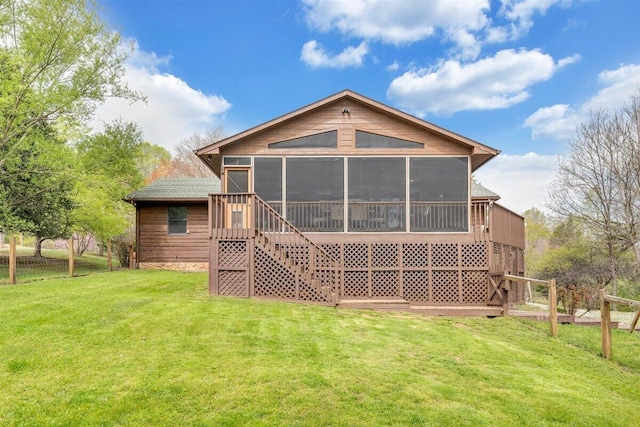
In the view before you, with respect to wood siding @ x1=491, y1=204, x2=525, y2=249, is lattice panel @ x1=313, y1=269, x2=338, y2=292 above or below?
below

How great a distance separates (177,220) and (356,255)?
9.59 m

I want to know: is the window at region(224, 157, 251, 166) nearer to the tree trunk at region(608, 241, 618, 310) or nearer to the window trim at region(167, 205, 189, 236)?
the window trim at region(167, 205, 189, 236)

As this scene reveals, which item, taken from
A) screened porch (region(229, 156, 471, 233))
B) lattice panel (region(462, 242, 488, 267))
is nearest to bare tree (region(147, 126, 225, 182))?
screened porch (region(229, 156, 471, 233))

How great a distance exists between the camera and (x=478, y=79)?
22.3 metres

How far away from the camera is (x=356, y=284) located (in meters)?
9.99

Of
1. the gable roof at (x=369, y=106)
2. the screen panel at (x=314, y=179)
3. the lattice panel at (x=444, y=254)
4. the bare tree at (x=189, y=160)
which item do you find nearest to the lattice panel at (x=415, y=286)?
the lattice panel at (x=444, y=254)

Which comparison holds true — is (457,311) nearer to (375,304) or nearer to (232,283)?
(375,304)

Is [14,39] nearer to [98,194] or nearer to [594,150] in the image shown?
[98,194]

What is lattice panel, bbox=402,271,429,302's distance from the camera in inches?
394

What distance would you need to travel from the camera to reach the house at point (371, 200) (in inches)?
395

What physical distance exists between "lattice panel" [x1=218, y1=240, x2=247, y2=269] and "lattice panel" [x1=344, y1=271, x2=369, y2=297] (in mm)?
2802

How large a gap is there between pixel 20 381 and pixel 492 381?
5.21m

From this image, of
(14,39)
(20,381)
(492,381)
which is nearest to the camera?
(20,381)

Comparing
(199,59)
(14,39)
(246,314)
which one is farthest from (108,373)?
(199,59)
